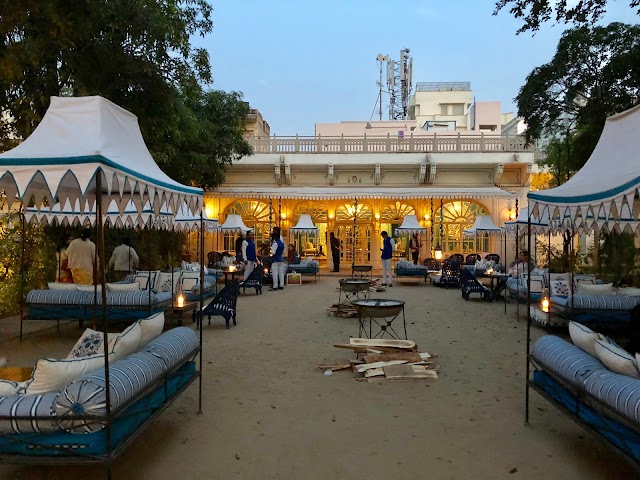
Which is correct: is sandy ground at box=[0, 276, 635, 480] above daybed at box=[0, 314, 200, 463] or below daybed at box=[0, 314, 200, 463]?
below

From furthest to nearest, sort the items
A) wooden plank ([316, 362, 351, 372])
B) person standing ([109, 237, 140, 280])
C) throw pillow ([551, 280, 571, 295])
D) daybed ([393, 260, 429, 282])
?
1. daybed ([393, 260, 429, 282])
2. person standing ([109, 237, 140, 280])
3. throw pillow ([551, 280, 571, 295])
4. wooden plank ([316, 362, 351, 372])

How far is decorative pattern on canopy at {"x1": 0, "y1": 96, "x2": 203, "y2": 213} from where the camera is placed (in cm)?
361

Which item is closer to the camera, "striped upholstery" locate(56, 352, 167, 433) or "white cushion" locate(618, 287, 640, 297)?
"striped upholstery" locate(56, 352, 167, 433)

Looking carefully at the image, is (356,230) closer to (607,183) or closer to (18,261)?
(18,261)

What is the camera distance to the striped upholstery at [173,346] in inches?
151

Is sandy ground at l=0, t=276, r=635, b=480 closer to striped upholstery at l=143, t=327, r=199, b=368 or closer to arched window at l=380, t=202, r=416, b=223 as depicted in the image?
striped upholstery at l=143, t=327, r=199, b=368

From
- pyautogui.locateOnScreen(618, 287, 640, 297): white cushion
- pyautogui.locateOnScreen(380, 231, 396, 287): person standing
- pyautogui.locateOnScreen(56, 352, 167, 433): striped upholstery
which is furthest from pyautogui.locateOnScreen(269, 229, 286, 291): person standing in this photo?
pyautogui.locateOnScreen(56, 352, 167, 433): striped upholstery

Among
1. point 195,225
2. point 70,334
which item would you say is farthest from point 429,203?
point 70,334

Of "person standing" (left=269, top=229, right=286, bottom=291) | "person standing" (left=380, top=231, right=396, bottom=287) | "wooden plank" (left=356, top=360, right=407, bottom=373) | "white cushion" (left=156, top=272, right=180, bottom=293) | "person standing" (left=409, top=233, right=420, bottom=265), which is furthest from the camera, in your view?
"person standing" (left=409, top=233, right=420, bottom=265)

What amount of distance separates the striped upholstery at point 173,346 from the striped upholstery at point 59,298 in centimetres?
389

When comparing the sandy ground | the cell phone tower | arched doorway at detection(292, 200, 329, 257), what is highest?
the cell phone tower

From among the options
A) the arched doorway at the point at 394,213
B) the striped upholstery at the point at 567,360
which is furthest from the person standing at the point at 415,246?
the striped upholstery at the point at 567,360

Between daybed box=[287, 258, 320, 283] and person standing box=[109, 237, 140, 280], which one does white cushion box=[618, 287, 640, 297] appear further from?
daybed box=[287, 258, 320, 283]

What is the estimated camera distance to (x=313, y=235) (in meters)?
23.4
